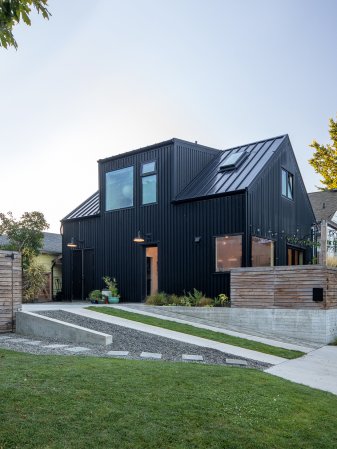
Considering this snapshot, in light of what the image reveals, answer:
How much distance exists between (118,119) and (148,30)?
3.90 metres

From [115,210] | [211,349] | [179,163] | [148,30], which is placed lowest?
[211,349]

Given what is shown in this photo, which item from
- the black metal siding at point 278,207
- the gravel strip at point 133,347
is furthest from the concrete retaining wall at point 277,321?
the gravel strip at point 133,347

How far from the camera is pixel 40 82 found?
46.8ft

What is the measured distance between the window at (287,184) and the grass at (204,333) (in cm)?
763

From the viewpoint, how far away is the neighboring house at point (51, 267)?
2053 centimetres

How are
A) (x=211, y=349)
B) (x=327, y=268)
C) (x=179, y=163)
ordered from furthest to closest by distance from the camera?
1. (x=179, y=163)
2. (x=327, y=268)
3. (x=211, y=349)

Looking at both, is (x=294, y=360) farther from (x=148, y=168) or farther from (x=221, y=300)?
(x=148, y=168)

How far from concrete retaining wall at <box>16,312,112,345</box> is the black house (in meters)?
5.67

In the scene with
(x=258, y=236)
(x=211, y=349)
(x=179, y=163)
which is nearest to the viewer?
(x=211, y=349)

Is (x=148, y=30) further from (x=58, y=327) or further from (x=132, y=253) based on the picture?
(x=58, y=327)

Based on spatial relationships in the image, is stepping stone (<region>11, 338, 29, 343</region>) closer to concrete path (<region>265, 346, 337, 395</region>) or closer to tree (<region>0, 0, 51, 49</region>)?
concrete path (<region>265, 346, 337, 395</region>)

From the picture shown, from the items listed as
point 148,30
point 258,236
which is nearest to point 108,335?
point 258,236

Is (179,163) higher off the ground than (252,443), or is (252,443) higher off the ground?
(179,163)

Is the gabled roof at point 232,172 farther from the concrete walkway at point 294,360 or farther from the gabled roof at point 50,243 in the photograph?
the gabled roof at point 50,243
